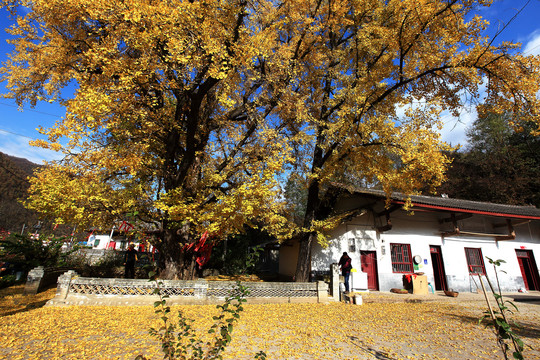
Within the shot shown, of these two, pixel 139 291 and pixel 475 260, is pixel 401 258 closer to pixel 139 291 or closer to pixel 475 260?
pixel 475 260

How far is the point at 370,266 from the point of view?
13391mm

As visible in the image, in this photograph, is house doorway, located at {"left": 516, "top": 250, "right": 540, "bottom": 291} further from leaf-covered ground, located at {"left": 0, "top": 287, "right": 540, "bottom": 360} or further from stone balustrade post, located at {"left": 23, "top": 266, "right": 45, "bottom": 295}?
stone balustrade post, located at {"left": 23, "top": 266, "right": 45, "bottom": 295}

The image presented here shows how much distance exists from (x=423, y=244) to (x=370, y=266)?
3182mm

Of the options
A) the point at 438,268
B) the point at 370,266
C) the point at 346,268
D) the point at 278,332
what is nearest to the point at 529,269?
the point at 438,268

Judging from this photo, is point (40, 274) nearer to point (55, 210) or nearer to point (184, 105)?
point (55, 210)

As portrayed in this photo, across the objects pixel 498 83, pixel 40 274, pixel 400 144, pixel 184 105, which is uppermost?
pixel 498 83

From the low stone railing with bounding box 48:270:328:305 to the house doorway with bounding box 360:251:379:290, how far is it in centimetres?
564

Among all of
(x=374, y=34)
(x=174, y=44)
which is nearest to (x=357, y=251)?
(x=374, y=34)

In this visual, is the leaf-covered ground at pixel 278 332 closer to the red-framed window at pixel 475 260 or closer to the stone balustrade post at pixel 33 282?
the stone balustrade post at pixel 33 282

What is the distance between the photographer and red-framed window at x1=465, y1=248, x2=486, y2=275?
47.0 feet

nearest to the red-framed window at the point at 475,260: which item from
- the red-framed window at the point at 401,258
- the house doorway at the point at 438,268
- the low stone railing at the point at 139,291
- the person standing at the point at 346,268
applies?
the house doorway at the point at 438,268

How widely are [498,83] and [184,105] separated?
10.8m

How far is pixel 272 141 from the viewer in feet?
33.6

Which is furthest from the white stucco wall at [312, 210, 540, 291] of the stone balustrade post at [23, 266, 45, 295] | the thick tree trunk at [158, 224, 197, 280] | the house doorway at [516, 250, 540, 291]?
the stone balustrade post at [23, 266, 45, 295]
